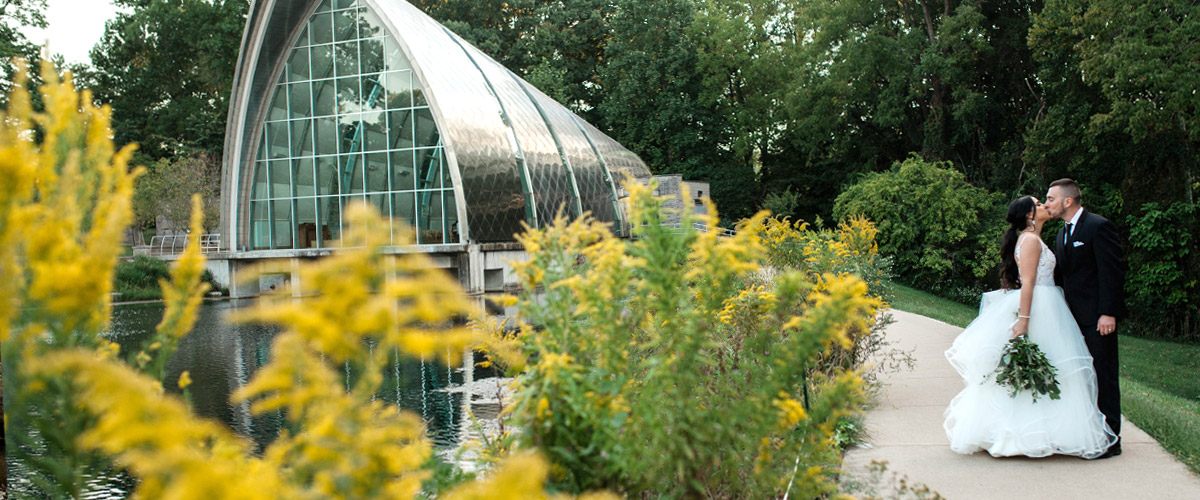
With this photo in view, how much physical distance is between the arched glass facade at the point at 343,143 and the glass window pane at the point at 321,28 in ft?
0.11

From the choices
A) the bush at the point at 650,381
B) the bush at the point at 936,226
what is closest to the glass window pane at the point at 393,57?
the bush at the point at 936,226

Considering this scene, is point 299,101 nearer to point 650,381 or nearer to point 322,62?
point 322,62

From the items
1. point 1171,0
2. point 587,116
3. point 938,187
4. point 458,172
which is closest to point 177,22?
point 587,116

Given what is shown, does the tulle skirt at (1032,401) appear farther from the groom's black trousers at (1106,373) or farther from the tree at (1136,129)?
the tree at (1136,129)

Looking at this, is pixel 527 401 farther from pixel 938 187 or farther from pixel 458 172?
pixel 938 187

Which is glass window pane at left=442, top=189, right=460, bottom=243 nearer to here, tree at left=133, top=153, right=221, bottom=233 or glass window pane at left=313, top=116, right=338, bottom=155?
glass window pane at left=313, top=116, right=338, bottom=155

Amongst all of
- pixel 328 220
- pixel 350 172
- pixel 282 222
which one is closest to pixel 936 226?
pixel 350 172

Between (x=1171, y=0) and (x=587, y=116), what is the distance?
1117 inches

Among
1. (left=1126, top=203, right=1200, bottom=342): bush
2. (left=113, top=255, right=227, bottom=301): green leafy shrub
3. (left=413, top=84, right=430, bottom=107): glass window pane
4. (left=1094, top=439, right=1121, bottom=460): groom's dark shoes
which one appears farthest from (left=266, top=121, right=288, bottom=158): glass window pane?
(left=1094, top=439, right=1121, bottom=460): groom's dark shoes

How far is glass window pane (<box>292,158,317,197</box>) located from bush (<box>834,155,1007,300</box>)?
717 inches

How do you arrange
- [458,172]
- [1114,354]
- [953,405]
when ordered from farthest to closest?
[458,172] < [953,405] < [1114,354]

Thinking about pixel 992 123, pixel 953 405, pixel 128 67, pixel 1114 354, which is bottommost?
pixel 953 405

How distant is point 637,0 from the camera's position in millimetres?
37031

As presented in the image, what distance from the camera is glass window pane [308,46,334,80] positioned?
25.9 m
